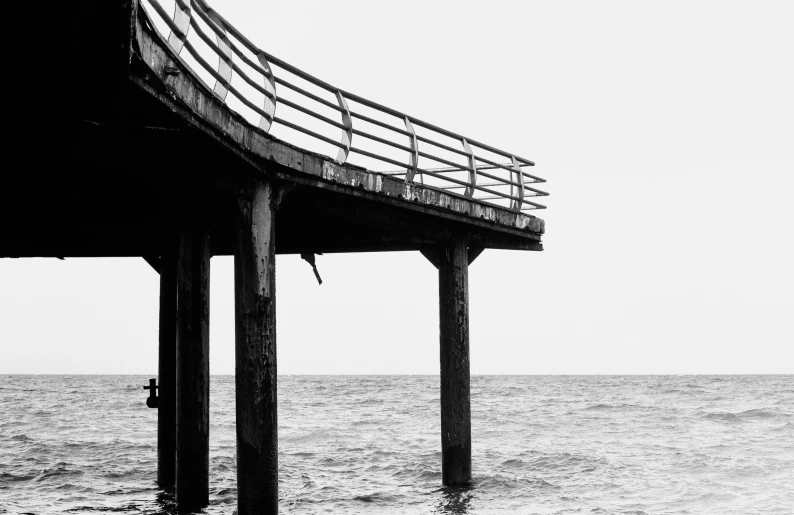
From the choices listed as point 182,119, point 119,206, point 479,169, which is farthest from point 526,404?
point 182,119

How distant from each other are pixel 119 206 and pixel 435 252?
4077mm

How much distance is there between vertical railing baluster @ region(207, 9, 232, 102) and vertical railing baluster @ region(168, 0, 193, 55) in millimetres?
808

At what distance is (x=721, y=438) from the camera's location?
23.7m

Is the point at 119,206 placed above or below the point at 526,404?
above

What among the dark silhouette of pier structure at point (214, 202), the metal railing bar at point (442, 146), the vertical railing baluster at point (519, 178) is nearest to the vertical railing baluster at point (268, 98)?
the dark silhouette of pier structure at point (214, 202)

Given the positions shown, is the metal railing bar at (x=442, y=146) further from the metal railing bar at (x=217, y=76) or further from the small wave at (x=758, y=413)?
the small wave at (x=758, y=413)

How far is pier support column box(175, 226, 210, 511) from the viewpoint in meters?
9.95

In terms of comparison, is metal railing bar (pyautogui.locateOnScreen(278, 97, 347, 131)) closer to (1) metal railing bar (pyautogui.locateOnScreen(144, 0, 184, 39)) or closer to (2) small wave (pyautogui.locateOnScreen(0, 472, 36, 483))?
(1) metal railing bar (pyautogui.locateOnScreen(144, 0, 184, 39))

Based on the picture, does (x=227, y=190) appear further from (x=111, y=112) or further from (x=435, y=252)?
(x=435, y=252)

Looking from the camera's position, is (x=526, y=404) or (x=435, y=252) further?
(x=526, y=404)

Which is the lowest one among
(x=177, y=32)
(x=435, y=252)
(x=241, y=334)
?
(x=241, y=334)

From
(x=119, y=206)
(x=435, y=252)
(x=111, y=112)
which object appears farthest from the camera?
(x=435, y=252)

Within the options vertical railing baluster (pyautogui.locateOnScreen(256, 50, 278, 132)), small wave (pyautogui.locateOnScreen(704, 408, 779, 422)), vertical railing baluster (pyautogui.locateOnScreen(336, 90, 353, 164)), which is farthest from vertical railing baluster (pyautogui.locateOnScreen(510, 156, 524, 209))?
small wave (pyautogui.locateOnScreen(704, 408, 779, 422))

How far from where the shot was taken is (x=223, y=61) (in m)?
7.14
